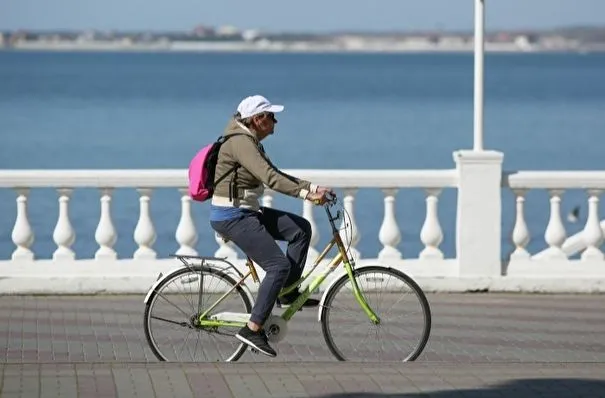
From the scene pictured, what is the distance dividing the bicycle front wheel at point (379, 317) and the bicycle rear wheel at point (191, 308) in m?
0.56

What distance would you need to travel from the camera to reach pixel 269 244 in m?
10.1

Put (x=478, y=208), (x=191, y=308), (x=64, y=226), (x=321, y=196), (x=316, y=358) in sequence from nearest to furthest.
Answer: (x=321, y=196) → (x=191, y=308) → (x=316, y=358) → (x=478, y=208) → (x=64, y=226)

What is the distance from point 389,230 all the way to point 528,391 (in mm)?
5006

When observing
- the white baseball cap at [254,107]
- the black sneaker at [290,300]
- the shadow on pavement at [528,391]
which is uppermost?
the white baseball cap at [254,107]

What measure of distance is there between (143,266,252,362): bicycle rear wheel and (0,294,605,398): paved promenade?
0.65 ft

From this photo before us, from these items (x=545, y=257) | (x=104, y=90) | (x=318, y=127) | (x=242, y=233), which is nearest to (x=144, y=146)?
(x=318, y=127)

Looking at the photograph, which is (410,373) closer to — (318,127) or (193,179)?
(193,179)

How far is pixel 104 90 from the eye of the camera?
126312mm

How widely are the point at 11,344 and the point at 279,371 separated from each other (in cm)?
237

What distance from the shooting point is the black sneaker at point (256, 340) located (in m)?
10.2

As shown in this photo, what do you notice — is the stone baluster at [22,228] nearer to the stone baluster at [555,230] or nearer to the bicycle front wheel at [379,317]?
the bicycle front wheel at [379,317]

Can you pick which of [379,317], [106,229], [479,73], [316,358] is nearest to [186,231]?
[106,229]

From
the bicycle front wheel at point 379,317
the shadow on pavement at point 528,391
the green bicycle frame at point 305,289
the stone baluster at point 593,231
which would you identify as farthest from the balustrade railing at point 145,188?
the shadow on pavement at point 528,391

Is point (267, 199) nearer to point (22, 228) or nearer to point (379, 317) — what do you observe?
point (22, 228)
